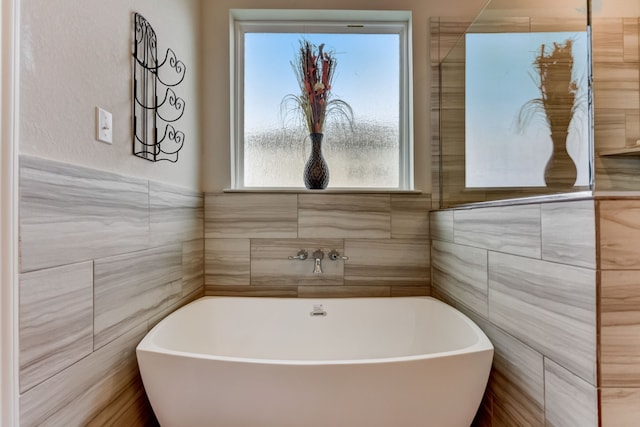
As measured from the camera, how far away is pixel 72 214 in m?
0.84

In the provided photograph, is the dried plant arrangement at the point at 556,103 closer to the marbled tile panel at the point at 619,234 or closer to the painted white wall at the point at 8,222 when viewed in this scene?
the marbled tile panel at the point at 619,234

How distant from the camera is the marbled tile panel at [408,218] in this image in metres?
1.83

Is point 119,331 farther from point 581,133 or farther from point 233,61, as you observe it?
point 581,133

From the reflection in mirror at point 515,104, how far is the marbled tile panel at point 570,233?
0.18 meters

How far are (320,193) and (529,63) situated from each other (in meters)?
1.17

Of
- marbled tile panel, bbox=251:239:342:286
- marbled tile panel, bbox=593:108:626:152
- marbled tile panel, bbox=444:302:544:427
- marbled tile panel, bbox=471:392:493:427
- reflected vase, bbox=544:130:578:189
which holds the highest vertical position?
marbled tile panel, bbox=593:108:626:152

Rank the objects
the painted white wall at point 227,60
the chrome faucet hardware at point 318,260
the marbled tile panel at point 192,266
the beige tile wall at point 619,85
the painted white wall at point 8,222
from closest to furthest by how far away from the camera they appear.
Answer: the painted white wall at point 8,222
the beige tile wall at point 619,85
the marbled tile panel at point 192,266
the chrome faucet hardware at point 318,260
the painted white wall at point 227,60

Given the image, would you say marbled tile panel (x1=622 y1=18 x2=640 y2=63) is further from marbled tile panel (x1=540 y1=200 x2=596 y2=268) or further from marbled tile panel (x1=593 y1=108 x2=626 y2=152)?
marbled tile panel (x1=540 y1=200 x2=596 y2=268)

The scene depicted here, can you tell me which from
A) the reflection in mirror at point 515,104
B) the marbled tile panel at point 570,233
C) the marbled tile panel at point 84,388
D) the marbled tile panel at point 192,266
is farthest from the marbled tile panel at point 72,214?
the reflection in mirror at point 515,104

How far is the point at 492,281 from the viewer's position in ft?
3.82

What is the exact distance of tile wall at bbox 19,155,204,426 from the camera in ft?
2.35

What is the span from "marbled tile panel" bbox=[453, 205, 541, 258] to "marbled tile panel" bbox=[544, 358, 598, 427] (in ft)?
1.01

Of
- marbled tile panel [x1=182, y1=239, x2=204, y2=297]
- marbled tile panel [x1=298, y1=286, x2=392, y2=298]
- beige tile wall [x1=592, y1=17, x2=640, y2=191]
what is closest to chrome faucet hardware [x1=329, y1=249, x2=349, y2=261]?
marbled tile panel [x1=298, y1=286, x2=392, y2=298]

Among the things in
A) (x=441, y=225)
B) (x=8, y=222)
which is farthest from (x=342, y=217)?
(x=8, y=222)
